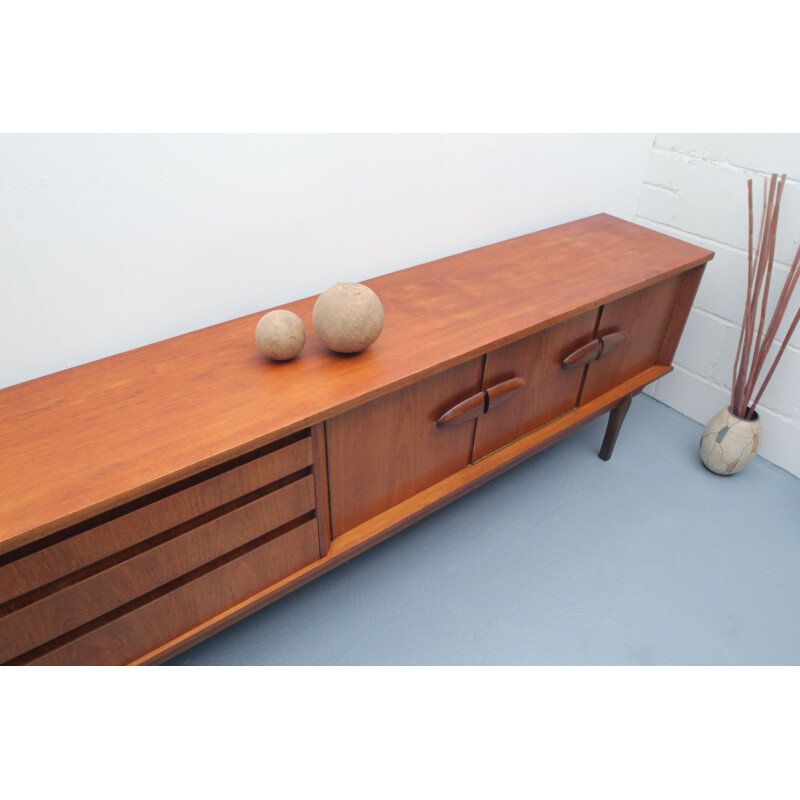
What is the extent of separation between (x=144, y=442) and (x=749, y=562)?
186cm

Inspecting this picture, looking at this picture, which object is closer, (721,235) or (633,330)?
(633,330)

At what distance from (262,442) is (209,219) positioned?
62 centimetres

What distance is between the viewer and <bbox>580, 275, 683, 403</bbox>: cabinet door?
75.0 inches

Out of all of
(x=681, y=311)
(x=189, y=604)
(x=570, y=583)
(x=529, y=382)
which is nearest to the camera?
(x=189, y=604)

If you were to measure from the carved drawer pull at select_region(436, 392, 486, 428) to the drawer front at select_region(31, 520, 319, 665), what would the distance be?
419mm

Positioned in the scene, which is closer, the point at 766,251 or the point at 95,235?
the point at 95,235

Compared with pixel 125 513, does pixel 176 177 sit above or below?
above

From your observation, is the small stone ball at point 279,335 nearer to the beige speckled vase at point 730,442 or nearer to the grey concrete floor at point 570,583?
the grey concrete floor at point 570,583

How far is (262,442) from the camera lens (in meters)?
1.20

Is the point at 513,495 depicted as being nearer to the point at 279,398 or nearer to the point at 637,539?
the point at 637,539

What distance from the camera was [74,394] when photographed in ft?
4.31

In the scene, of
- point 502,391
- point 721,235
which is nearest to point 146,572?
point 502,391

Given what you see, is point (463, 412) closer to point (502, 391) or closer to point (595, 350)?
point (502, 391)

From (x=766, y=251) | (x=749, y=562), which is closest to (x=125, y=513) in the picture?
(x=749, y=562)
